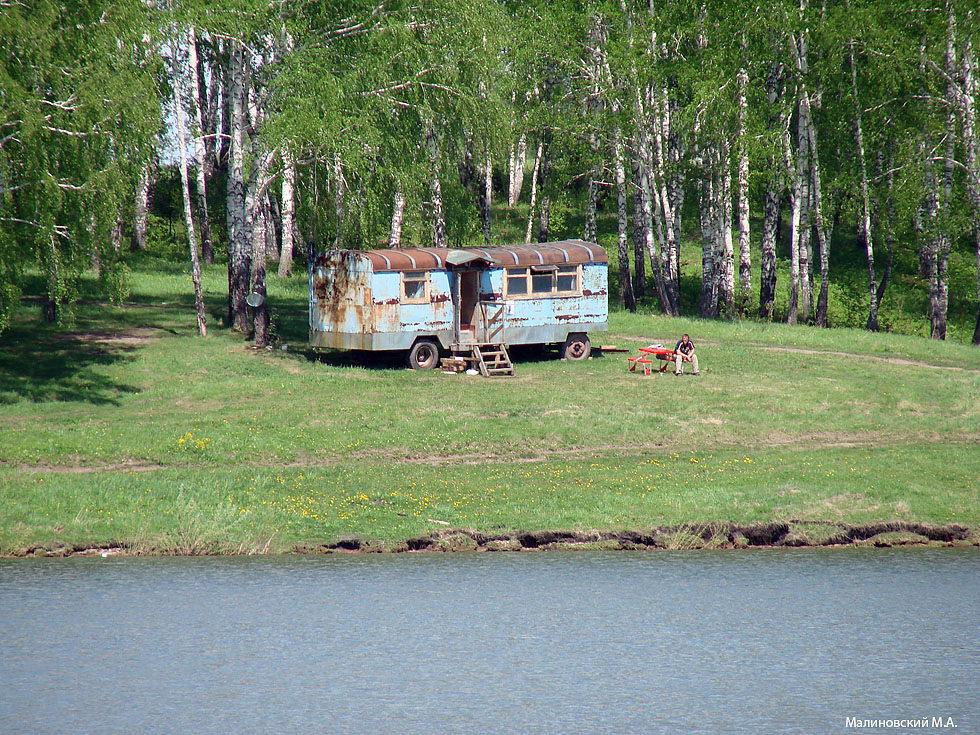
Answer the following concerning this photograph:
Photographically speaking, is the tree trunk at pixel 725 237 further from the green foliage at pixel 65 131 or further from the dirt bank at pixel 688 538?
the dirt bank at pixel 688 538

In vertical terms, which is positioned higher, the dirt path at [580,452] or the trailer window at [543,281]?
the trailer window at [543,281]

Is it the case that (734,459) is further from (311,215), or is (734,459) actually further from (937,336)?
(937,336)

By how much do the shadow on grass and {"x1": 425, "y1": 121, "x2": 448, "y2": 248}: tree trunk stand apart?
11.2 m

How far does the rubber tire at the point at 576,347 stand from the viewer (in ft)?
114

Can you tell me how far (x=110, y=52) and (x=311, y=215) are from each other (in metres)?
8.54

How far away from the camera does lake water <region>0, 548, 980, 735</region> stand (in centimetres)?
1274

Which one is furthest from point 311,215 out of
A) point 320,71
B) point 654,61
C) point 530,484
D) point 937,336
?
point 937,336

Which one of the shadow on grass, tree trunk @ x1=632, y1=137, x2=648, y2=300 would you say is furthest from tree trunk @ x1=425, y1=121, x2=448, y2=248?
the shadow on grass

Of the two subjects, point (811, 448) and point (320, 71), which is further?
point (320, 71)

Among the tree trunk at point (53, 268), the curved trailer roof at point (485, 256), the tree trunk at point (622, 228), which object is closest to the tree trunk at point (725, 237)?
the tree trunk at point (622, 228)

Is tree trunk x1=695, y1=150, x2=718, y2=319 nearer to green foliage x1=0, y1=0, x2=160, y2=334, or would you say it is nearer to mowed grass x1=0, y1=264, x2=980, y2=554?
mowed grass x1=0, y1=264, x2=980, y2=554

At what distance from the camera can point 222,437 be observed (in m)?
24.2

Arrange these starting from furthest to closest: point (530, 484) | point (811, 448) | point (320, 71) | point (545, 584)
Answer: point (320, 71), point (811, 448), point (530, 484), point (545, 584)

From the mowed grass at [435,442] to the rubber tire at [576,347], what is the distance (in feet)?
1.44
